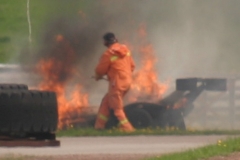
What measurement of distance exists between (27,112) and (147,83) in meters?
10.4

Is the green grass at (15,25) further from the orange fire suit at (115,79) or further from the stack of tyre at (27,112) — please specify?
the stack of tyre at (27,112)

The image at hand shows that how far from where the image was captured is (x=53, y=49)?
19.2 metres

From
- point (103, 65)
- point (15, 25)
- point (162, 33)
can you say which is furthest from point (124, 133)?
point (15, 25)

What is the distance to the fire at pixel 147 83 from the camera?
19.0 meters

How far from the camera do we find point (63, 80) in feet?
61.0

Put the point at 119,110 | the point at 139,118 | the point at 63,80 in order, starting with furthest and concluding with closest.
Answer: the point at 63,80 → the point at 139,118 → the point at 119,110

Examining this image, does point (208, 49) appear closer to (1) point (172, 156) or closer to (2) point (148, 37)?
(2) point (148, 37)

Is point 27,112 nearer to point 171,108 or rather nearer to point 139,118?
point 139,118

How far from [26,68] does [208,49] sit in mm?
5580

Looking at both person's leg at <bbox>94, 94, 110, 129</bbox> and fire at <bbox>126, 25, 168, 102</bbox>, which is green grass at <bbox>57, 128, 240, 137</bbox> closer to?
person's leg at <bbox>94, 94, 110, 129</bbox>

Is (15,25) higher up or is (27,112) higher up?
(27,112)

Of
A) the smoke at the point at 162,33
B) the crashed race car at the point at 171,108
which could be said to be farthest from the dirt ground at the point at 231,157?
the smoke at the point at 162,33

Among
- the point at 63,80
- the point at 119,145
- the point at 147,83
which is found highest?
the point at 63,80

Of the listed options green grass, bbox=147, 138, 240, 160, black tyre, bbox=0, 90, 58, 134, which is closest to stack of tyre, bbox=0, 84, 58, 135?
black tyre, bbox=0, 90, 58, 134
